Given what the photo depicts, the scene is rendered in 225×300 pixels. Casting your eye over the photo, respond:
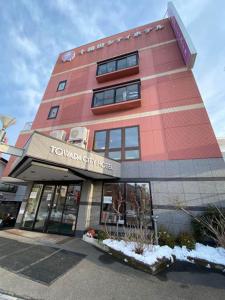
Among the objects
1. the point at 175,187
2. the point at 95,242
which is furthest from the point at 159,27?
the point at 95,242

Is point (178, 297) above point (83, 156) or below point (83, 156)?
below

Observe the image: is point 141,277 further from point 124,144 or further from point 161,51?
point 161,51

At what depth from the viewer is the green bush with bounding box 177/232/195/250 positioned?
579cm

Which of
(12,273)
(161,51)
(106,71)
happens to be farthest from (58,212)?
(161,51)

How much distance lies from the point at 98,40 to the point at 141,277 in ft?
62.3

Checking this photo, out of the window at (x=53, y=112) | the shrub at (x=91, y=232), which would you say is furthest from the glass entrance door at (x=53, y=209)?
the window at (x=53, y=112)

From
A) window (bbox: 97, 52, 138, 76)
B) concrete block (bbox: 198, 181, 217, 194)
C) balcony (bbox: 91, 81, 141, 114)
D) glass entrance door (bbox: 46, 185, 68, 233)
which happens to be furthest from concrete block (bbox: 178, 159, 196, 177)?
window (bbox: 97, 52, 138, 76)

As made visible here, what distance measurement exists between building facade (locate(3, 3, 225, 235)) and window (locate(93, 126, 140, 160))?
0.21ft

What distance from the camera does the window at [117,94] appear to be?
10543mm

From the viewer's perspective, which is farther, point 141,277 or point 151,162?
point 151,162

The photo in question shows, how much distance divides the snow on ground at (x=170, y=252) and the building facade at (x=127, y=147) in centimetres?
116

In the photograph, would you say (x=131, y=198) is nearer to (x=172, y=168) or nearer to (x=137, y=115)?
(x=172, y=168)

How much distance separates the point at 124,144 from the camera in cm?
949

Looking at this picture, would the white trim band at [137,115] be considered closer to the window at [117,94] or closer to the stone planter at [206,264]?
the window at [117,94]
